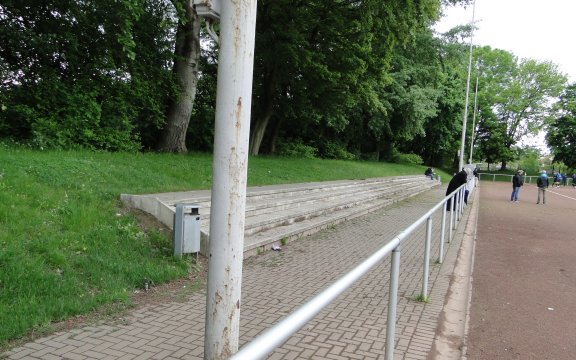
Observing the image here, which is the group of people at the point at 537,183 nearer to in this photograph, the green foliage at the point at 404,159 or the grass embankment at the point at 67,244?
the grass embankment at the point at 67,244

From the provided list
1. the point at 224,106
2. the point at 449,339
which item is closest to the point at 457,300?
the point at 449,339

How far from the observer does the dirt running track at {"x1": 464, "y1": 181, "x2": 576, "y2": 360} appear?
4.24 metres

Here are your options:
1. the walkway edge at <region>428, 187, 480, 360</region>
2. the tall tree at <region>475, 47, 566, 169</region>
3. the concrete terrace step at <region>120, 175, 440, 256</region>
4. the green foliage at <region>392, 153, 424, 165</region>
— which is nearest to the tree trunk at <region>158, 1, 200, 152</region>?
the concrete terrace step at <region>120, 175, 440, 256</region>

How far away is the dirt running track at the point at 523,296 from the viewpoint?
4242 millimetres

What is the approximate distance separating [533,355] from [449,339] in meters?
0.71

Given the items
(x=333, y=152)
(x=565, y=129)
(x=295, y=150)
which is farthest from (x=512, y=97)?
(x=295, y=150)

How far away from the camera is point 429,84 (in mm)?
34562

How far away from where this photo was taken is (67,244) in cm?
526

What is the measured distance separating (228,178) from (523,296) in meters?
5.01

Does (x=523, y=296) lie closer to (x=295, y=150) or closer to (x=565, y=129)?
(x=295, y=150)

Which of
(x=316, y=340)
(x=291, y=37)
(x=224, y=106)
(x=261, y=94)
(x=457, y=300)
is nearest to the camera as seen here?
(x=224, y=106)

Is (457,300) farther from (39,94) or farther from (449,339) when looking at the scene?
(39,94)

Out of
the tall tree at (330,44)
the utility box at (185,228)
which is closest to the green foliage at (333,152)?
the tall tree at (330,44)

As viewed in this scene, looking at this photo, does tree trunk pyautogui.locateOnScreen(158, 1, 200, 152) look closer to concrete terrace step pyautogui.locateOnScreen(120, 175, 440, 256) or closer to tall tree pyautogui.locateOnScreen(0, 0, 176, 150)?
tall tree pyautogui.locateOnScreen(0, 0, 176, 150)
